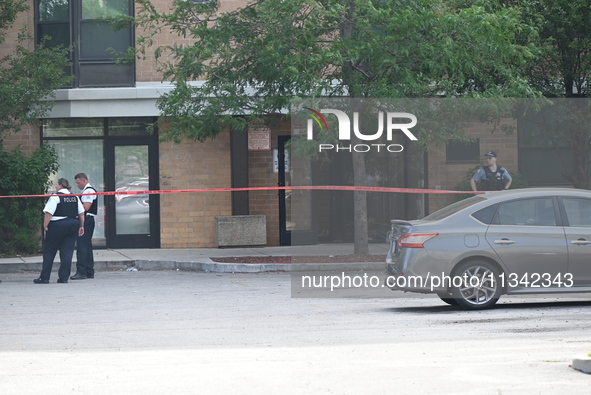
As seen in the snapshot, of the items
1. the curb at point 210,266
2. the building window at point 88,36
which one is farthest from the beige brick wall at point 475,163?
the building window at point 88,36

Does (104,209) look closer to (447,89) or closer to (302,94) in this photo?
(302,94)

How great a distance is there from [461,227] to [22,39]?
1225cm

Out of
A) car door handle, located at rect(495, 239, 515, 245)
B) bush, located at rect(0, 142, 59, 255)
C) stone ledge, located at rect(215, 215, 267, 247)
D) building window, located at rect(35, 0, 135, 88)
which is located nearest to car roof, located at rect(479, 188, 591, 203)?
car door handle, located at rect(495, 239, 515, 245)

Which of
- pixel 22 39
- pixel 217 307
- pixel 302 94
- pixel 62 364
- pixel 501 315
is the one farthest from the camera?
pixel 22 39

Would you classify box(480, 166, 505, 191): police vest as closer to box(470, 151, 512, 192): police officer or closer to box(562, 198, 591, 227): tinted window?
box(470, 151, 512, 192): police officer

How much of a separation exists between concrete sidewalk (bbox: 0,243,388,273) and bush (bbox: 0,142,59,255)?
65cm

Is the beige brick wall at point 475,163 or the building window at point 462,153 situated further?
the building window at point 462,153

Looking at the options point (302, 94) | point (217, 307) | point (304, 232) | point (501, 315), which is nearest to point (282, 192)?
point (304, 232)

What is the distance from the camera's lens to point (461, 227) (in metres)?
11.2

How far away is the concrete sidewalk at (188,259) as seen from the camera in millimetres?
17172

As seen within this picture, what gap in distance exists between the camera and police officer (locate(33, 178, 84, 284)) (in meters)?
15.5

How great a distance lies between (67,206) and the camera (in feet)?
51.0

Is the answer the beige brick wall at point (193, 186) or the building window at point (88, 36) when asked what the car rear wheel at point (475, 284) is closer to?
the beige brick wall at point (193, 186)

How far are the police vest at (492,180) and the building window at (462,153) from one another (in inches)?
178
